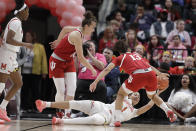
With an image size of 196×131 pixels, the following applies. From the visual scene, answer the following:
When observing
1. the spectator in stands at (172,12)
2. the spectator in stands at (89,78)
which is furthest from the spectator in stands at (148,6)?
the spectator in stands at (89,78)

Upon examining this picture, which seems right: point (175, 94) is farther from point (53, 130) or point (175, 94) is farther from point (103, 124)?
point (53, 130)

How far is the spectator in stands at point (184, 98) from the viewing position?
7.92 m

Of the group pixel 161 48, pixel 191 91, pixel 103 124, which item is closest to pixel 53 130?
pixel 103 124

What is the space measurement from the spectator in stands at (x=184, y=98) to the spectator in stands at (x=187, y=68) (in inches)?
14.8

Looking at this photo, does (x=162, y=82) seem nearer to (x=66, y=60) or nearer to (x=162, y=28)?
(x=66, y=60)

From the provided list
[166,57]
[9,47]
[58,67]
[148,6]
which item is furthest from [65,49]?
[148,6]

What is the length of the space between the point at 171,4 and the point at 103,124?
557 centimetres

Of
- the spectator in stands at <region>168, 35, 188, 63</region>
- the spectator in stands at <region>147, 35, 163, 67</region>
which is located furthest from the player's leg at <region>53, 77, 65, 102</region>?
the spectator in stands at <region>168, 35, 188, 63</region>

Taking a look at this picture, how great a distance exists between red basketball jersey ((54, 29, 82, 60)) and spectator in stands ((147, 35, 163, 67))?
287cm

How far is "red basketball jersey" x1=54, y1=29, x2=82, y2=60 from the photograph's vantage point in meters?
6.25

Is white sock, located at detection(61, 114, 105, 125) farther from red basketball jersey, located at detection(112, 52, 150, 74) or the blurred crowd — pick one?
the blurred crowd

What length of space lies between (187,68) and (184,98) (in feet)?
2.74

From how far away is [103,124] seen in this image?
6199 mm

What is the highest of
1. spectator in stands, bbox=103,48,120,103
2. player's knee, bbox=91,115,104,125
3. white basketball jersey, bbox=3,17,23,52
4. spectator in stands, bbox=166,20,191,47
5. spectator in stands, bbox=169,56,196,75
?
spectator in stands, bbox=166,20,191,47
